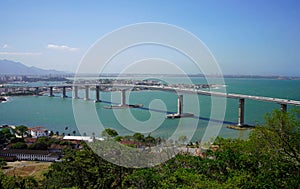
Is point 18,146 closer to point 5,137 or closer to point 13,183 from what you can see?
point 5,137

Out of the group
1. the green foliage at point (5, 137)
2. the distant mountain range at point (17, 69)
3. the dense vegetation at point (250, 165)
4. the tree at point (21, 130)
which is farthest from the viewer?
the distant mountain range at point (17, 69)

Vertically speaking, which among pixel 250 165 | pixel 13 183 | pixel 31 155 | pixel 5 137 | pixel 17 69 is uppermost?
pixel 17 69

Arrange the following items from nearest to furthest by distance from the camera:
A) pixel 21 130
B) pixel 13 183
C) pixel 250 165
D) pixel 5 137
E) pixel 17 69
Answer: pixel 250 165 → pixel 13 183 → pixel 5 137 → pixel 21 130 → pixel 17 69

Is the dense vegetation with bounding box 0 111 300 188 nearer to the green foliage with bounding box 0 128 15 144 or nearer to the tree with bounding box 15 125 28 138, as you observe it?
the green foliage with bounding box 0 128 15 144

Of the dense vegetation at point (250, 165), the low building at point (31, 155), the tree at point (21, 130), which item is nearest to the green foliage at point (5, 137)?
the tree at point (21, 130)

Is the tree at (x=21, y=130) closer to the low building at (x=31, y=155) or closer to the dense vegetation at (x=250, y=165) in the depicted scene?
the low building at (x=31, y=155)

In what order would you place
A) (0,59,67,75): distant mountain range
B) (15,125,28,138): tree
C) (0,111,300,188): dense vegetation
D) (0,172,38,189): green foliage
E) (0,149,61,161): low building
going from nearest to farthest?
1. (0,111,300,188): dense vegetation
2. (0,172,38,189): green foliage
3. (0,149,61,161): low building
4. (15,125,28,138): tree
5. (0,59,67,75): distant mountain range

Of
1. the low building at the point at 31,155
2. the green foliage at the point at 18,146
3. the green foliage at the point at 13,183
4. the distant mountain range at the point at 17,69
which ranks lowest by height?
the low building at the point at 31,155

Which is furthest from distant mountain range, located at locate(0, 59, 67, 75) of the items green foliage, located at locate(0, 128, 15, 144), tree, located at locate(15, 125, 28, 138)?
green foliage, located at locate(0, 128, 15, 144)

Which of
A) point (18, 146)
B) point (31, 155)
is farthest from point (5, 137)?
point (31, 155)

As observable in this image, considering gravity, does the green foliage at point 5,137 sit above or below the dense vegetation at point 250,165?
below

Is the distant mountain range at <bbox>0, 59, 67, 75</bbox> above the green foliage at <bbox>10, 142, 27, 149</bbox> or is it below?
above

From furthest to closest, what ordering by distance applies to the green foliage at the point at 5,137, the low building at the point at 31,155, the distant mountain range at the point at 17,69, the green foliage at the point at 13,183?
the distant mountain range at the point at 17,69, the green foliage at the point at 5,137, the low building at the point at 31,155, the green foliage at the point at 13,183

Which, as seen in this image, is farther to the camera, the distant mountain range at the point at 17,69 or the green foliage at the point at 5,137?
the distant mountain range at the point at 17,69
